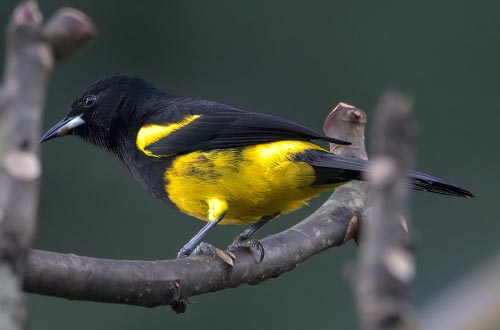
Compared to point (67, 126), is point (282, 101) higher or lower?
lower

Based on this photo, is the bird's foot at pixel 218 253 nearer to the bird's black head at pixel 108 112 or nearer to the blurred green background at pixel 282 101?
the bird's black head at pixel 108 112

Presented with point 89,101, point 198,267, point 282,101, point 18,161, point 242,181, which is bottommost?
point 282,101

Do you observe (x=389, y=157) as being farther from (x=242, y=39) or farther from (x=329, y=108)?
(x=242, y=39)

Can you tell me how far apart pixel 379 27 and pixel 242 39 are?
4.33 ft

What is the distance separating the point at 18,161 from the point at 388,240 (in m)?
0.51

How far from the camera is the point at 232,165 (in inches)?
160

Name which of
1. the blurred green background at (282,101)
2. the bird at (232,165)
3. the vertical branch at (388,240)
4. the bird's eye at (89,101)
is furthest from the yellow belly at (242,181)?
the blurred green background at (282,101)

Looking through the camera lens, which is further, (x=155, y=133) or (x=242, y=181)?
(x=155, y=133)

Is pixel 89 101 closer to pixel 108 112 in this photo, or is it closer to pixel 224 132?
pixel 108 112

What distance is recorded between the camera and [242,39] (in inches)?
363

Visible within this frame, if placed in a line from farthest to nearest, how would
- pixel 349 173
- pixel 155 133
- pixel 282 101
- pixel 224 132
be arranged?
pixel 282 101, pixel 155 133, pixel 224 132, pixel 349 173

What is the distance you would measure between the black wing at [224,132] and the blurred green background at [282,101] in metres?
3.26

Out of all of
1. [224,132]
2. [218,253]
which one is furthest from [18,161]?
[224,132]

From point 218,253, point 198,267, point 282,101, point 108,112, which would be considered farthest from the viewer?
point 282,101
